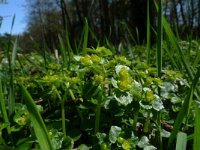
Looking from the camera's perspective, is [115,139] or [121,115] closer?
[115,139]

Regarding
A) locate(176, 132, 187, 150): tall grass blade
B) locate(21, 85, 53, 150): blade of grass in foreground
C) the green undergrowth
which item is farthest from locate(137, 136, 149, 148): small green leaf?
locate(21, 85, 53, 150): blade of grass in foreground

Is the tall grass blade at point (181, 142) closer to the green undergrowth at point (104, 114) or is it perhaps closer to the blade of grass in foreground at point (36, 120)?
the green undergrowth at point (104, 114)

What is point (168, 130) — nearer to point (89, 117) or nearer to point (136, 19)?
point (89, 117)

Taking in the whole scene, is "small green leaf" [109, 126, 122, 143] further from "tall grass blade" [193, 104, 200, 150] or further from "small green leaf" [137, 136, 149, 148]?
"tall grass blade" [193, 104, 200, 150]

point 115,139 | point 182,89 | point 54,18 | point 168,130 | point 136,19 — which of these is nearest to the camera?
point 115,139

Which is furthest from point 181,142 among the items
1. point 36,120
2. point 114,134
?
point 36,120

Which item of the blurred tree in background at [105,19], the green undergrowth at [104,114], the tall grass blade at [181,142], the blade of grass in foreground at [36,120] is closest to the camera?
the blade of grass in foreground at [36,120]

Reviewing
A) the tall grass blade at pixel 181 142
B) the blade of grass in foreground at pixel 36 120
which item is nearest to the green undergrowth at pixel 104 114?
the tall grass blade at pixel 181 142

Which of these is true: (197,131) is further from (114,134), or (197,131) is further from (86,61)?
(86,61)

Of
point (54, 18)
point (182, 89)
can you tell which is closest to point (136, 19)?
point (182, 89)

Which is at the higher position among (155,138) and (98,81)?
(98,81)

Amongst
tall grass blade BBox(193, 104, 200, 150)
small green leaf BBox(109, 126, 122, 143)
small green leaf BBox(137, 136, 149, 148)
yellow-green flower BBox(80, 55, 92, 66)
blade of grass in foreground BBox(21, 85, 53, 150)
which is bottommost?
small green leaf BBox(137, 136, 149, 148)
